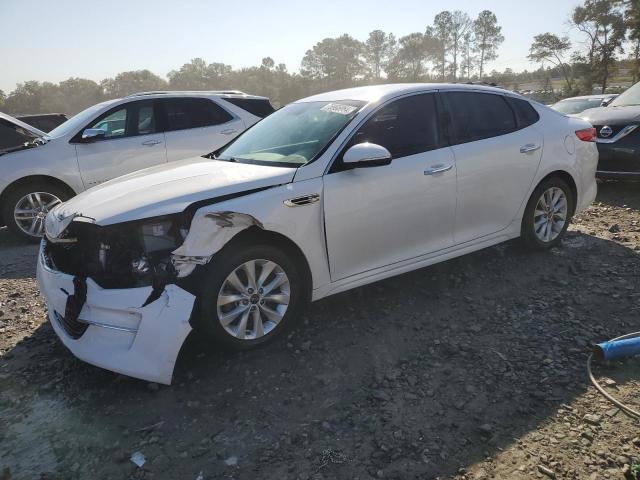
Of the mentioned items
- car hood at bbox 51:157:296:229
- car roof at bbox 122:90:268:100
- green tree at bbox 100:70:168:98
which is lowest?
car hood at bbox 51:157:296:229

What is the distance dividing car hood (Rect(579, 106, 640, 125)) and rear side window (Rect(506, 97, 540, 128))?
3.28 m

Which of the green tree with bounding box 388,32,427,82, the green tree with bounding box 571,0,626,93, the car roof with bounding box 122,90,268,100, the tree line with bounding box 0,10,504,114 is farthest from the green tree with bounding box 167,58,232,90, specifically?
the car roof with bounding box 122,90,268,100

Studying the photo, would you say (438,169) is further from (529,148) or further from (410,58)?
(410,58)

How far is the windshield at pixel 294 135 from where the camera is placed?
3.44 m

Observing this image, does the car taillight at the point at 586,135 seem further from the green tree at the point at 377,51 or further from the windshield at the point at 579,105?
the green tree at the point at 377,51

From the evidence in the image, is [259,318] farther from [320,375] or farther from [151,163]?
[151,163]

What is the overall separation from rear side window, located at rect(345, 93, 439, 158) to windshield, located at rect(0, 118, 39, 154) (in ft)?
16.1

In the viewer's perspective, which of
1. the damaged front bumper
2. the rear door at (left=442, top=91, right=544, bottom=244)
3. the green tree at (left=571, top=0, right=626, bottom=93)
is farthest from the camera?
the green tree at (left=571, top=0, right=626, bottom=93)

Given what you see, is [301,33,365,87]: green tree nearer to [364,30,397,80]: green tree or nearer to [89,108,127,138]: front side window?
[364,30,397,80]: green tree

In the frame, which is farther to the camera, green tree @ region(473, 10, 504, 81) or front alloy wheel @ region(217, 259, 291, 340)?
green tree @ region(473, 10, 504, 81)

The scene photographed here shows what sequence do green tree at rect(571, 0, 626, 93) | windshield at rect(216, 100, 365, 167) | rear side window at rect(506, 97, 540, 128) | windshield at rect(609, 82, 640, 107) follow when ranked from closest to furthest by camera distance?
windshield at rect(216, 100, 365, 167), rear side window at rect(506, 97, 540, 128), windshield at rect(609, 82, 640, 107), green tree at rect(571, 0, 626, 93)

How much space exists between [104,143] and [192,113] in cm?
131

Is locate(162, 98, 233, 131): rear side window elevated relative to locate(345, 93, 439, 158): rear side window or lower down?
elevated

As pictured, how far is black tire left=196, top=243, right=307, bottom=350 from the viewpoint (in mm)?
2818
